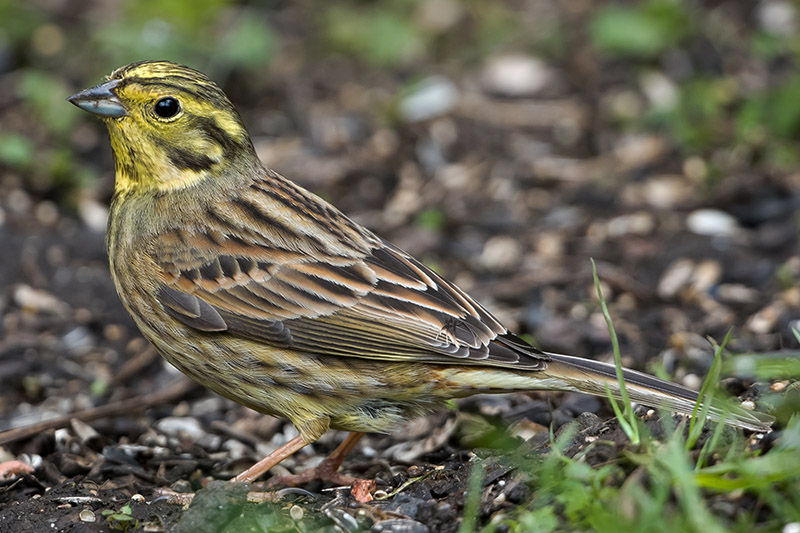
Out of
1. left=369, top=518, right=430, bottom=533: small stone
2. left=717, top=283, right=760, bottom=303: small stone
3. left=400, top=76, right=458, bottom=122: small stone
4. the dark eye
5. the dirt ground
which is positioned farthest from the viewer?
left=400, top=76, right=458, bottom=122: small stone

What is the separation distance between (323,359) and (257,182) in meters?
0.98

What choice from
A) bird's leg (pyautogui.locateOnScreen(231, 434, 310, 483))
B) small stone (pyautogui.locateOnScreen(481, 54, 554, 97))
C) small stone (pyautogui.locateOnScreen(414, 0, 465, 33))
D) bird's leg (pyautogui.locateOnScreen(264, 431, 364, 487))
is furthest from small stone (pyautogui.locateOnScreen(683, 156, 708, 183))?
bird's leg (pyautogui.locateOnScreen(231, 434, 310, 483))

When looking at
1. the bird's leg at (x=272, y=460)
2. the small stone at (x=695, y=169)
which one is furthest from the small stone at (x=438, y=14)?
the bird's leg at (x=272, y=460)

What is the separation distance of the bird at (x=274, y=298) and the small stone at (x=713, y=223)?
268 centimetres

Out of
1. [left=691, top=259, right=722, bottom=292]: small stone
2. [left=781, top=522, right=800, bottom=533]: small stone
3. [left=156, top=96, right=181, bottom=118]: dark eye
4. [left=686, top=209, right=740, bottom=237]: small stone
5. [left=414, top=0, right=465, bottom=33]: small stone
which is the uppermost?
[left=156, top=96, right=181, bottom=118]: dark eye

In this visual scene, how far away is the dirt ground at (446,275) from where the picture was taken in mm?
4176

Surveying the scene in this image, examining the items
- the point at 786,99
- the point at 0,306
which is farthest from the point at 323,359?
the point at 786,99

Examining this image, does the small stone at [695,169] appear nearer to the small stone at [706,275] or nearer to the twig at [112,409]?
the small stone at [706,275]

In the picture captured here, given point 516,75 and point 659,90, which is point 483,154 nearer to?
point 516,75

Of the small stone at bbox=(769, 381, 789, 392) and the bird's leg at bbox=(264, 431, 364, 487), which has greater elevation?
the small stone at bbox=(769, 381, 789, 392)

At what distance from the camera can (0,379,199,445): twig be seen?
464cm

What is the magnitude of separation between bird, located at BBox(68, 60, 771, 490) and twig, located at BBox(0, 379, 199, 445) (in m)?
0.71

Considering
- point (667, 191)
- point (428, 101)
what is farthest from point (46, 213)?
point (667, 191)

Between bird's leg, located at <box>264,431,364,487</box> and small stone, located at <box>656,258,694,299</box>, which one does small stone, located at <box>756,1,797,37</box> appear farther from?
bird's leg, located at <box>264,431,364,487</box>
